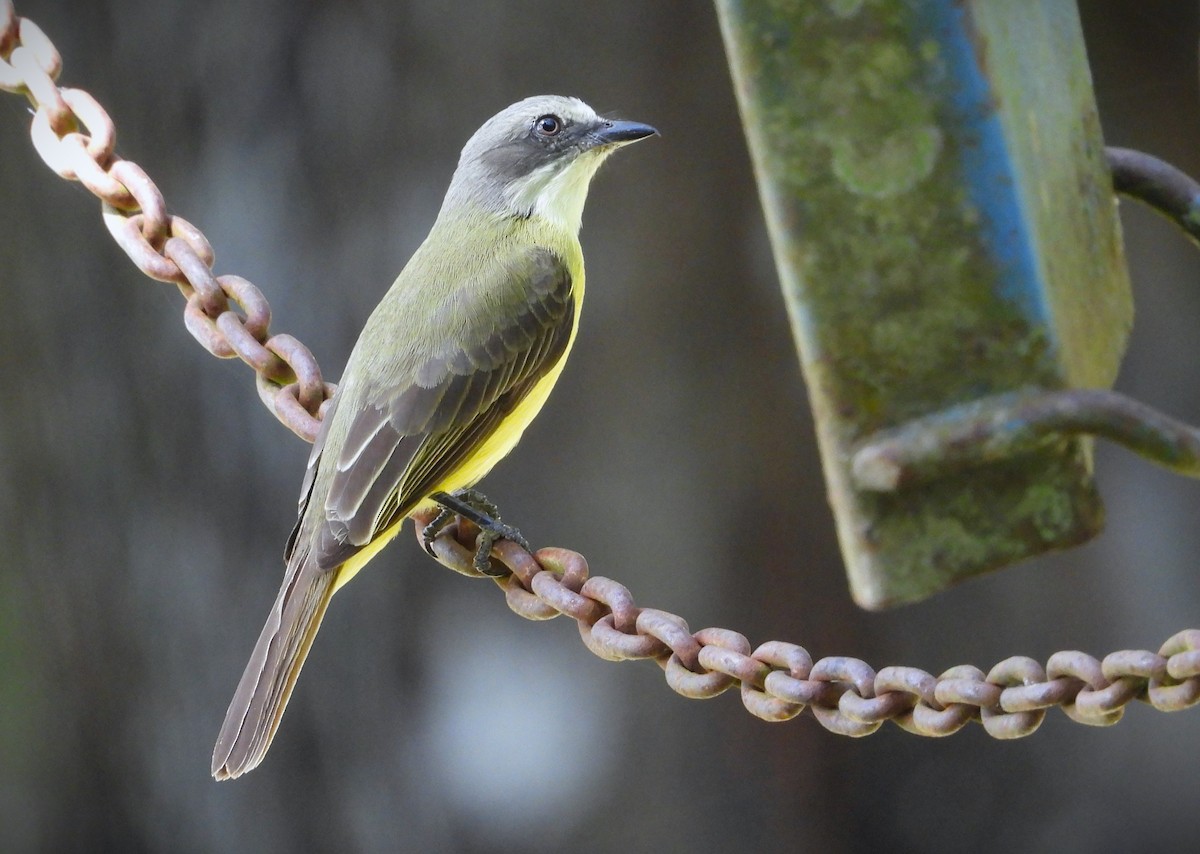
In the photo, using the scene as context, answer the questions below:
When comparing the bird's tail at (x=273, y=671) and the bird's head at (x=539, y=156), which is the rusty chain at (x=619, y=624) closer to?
the bird's tail at (x=273, y=671)

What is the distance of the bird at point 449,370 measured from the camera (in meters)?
2.30

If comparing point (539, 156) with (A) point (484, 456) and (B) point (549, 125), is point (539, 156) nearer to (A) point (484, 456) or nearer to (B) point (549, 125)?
(B) point (549, 125)

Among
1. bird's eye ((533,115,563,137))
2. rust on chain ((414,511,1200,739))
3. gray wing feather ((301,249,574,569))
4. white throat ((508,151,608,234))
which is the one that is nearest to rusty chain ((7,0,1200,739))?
rust on chain ((414,511,1200,739))

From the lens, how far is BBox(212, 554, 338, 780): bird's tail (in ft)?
7.23

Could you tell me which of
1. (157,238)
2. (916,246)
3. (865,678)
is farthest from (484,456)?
(916,246)

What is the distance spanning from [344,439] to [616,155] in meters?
1.56

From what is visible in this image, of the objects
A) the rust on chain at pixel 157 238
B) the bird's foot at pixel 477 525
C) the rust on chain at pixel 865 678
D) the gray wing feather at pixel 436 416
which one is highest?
the rust on chain at pixel 157 238

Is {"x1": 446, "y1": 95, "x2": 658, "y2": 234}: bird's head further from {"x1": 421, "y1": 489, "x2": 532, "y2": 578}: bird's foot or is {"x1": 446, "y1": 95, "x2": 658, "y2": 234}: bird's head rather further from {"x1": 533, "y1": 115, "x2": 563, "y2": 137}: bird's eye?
{"x1": 421, "y1": 489, "x2": 532, "y2": 578}: bird's foot

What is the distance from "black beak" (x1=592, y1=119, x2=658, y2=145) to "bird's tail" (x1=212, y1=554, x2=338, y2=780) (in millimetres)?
1110

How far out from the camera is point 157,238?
2258 mm

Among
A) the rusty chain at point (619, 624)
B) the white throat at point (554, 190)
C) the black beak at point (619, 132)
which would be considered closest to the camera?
the rusty chain at point (619, 624)

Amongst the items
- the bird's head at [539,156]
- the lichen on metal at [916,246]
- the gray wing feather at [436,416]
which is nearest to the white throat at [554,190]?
the bird's head at [539,156]

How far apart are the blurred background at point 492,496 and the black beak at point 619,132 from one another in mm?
675

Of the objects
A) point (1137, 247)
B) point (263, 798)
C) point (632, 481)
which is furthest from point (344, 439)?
point (1137, 247)
